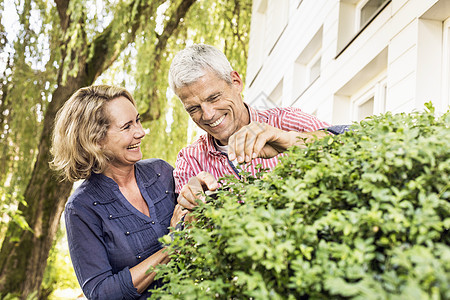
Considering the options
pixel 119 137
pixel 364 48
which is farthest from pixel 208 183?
pixel 364 48

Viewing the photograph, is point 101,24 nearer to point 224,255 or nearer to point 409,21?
point 409,21

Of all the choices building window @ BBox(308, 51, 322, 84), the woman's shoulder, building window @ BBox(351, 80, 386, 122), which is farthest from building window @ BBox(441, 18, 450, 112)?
building window @ BBox(308, 51, 322, 84)

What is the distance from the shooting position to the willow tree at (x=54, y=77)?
567cm

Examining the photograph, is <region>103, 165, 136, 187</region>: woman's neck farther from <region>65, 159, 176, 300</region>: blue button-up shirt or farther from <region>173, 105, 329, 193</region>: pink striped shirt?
Answer: <region>173, 105, 329, 193</region>: pink striped shirt

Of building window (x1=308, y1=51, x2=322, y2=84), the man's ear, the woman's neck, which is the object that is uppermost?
building window (x1=308, y1=51, x2=322, y2=84)

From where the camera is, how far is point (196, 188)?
1.77 metres

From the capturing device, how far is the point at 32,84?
22.1ft

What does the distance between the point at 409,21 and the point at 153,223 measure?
195 centimetres

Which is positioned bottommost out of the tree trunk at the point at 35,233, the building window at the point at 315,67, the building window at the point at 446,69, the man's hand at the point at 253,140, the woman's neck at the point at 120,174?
the tree trunk at the point at 35,233

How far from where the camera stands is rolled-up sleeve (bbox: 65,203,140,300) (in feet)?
6.54

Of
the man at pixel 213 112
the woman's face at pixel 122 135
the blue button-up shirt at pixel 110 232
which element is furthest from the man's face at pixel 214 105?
the blue button-up shirt at pixel 110 232

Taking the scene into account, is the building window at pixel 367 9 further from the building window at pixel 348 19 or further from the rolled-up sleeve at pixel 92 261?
the rolled-up sleeve at pixel 92 261

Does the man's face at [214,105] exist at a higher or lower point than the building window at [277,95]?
lower

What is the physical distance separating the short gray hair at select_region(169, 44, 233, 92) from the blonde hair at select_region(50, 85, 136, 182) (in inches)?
15.4
